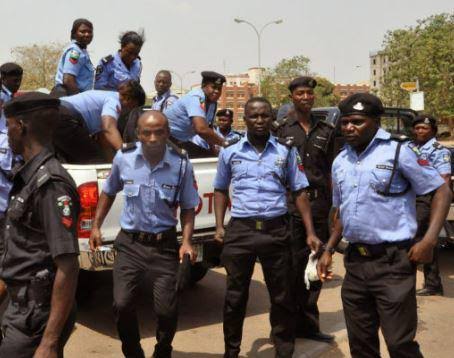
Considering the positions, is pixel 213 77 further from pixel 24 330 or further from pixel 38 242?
pixel 24 330

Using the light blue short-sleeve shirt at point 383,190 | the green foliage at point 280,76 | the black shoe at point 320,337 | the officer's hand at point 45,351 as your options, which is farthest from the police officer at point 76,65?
the green foliage at point 280,76

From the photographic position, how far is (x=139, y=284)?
393 centimetres

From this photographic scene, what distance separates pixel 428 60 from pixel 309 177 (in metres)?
34.6

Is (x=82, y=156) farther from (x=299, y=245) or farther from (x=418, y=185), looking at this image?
(x=418, y=185)

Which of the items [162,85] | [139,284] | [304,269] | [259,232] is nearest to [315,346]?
[304,269]

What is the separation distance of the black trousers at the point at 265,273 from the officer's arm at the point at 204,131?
49.9 inches

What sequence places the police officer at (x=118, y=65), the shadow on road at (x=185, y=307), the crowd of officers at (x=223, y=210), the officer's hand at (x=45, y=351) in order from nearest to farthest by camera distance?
the officer's hand at (x=45, y=351) < the crowd of officers at (x=223, y=210) < the shadow on road at (x=185, y=307) < the police officer at (x=118, y=65)

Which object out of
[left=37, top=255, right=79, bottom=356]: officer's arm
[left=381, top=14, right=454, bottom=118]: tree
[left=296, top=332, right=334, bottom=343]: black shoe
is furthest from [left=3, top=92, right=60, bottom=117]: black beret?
[left=381, top=14, right=454, bottom=118]: tree

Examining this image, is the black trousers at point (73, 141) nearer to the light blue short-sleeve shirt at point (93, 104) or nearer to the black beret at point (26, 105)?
the light blue short-sleeve shirt at point (93, 104)

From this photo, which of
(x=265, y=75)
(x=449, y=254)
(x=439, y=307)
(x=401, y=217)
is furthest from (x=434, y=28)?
(x=401, y=217)

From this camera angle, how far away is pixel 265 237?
4.18 metres

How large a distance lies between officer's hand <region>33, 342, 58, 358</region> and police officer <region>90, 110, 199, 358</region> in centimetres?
146

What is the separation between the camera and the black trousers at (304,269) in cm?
468

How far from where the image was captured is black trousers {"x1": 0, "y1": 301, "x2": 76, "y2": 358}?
2.41 meters
